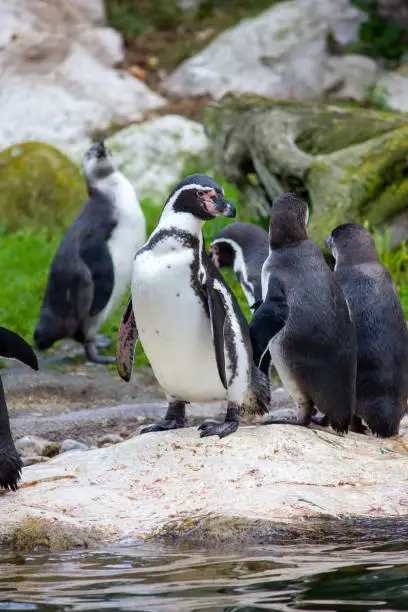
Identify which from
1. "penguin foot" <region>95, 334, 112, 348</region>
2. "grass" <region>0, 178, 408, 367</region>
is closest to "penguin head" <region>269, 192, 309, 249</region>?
"grass" <region>0, 178, 408, 367</region>

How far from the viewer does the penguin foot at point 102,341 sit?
9.19 m

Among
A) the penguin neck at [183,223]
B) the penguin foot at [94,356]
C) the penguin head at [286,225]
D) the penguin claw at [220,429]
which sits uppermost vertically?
the penguin neck at [183,223]

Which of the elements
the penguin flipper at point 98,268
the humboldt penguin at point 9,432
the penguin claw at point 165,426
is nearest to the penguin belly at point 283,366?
the penguin claw at point 165,426

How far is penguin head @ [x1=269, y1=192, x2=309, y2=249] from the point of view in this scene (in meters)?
5.28

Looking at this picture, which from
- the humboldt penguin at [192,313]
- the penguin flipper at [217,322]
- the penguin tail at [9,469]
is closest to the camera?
the penguin tail at [9,469]

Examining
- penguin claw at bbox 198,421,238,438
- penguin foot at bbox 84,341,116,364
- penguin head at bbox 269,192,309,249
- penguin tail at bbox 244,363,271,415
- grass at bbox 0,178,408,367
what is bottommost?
penguin foot at bbox 84,341,116,364

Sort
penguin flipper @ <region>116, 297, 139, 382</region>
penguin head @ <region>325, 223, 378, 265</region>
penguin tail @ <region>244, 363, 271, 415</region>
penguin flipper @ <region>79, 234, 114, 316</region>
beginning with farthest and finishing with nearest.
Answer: penguin flipper @ <region>79, 234, 114, 316</region>, penguin head @ <region>325, 223, 378, 265</region>, penguin flipper @ <region>116, 297, 139, 382</region>, penguin tail @ <region>244, 363, 271, 415</region>

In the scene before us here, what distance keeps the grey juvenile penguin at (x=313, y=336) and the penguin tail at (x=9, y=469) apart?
116 cm

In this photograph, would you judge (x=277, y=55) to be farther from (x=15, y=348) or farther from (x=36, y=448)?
(x=15, y=348)

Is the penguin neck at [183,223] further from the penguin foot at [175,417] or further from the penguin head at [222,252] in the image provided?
the penguin head at [222,252]

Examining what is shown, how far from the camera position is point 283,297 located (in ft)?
16.5

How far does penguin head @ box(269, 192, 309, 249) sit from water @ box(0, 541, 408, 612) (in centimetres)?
176

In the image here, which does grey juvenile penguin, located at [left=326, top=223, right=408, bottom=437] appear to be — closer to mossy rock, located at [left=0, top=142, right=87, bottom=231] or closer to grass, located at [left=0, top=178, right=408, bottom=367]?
grass, located at [left=0, top=178, right=408, bottom=367]

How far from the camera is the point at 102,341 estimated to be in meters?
9.23
